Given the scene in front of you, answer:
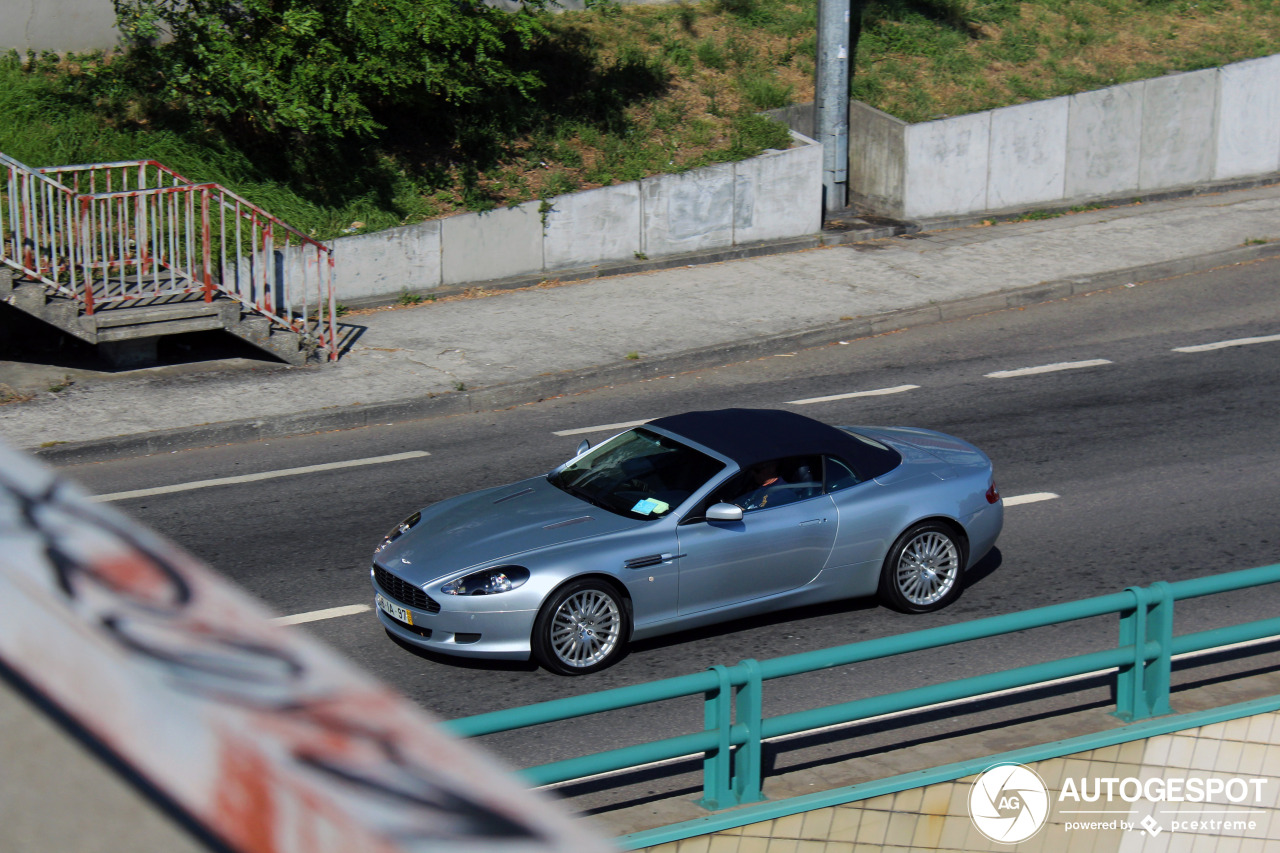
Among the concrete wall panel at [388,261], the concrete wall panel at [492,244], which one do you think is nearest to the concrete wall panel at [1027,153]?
the concrete wall panel at [492,244]

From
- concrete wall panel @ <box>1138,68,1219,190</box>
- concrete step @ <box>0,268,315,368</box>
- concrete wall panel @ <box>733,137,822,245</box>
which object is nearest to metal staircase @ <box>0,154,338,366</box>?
concrete step @ <box>0,268,315,368</box>

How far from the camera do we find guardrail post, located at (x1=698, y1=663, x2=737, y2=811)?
16.3ft

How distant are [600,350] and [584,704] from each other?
1007 cm

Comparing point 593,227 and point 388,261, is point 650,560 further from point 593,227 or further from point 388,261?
point 593,227

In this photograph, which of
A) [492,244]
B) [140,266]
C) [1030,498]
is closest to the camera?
[1030,498]

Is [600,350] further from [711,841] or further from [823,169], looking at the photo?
[711,841]

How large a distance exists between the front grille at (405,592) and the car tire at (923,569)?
9.62ft

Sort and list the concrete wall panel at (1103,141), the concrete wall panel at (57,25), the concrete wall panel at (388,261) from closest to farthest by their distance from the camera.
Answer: the concrete wall panel at (388,261)
the concrete wall panel at (57,25)
the concrete wall panel at (1103,141)

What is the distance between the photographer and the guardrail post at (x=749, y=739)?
4984mm

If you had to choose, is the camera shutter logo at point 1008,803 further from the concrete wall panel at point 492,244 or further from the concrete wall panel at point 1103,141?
the concrete wall panel at point 1103,141

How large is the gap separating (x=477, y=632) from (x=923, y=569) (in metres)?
3.02

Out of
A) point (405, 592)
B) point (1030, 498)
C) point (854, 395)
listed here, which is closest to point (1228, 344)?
point (854, 395)

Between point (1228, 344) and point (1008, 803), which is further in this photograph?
point (1228, 344)

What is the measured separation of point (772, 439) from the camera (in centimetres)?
814
